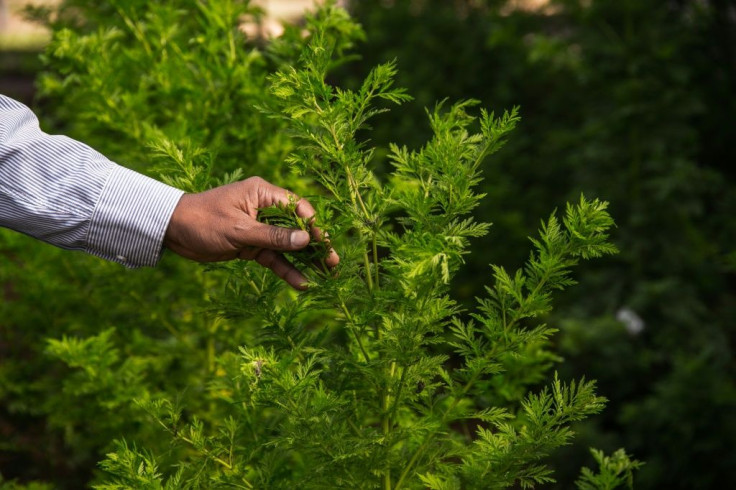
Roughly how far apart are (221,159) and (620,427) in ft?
8.43

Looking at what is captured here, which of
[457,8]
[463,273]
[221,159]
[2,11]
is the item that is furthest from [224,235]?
[2,11]

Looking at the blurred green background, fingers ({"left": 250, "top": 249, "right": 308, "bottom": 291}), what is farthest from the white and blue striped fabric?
the blurred green background

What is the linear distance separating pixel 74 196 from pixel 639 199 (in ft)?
11.2

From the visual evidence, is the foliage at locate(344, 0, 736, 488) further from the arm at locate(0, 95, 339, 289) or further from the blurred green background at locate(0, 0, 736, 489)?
the arm at locate(0, 95, 339, 289)

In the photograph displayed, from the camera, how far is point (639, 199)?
4.45 meters

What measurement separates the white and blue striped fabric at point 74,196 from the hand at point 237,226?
97 millimetres

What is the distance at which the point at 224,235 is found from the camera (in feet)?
5.05

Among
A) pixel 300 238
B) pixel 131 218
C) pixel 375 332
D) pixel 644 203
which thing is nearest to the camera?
pixel 300 238

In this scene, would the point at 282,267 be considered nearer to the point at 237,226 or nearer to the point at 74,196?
the point at 237,226

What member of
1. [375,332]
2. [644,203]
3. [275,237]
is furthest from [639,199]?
[275,237]

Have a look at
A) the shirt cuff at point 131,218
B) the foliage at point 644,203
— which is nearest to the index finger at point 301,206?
the shirt cuff at point 131,218

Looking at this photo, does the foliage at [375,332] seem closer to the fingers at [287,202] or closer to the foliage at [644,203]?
the fingers at [287,202]

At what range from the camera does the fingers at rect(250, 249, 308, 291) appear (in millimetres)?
1563

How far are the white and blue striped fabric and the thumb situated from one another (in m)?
0.23
